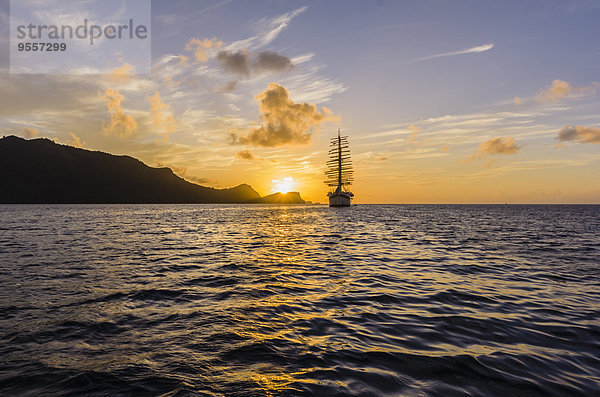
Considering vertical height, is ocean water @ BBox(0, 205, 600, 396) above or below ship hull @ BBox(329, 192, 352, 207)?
below

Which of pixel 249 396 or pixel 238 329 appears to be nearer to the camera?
pixel 249 396

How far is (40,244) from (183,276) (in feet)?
56.9

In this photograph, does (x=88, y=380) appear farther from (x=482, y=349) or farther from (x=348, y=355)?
(x=482, y=349)

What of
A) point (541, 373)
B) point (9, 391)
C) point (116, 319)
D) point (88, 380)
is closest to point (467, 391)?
point (541, 373)

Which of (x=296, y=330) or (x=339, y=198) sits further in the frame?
(x=339, y=198)

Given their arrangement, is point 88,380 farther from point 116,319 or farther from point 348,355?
point 348,355

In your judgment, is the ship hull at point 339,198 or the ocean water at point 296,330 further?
the ship hull at point 339,198

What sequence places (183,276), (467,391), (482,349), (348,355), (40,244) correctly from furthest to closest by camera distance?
(40,244) → (183,276) → (482,349) → (348,355) → (467,391)

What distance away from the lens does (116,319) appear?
25.2ft

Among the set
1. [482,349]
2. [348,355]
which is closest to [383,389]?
[348,355]

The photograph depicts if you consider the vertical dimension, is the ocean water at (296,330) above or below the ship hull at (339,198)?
below

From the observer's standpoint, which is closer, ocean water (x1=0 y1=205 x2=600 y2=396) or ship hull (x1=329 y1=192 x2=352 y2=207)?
ocean water (x1=0 y1=205 x2=600 y2=396)

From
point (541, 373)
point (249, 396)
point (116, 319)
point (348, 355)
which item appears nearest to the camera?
point (249, 396)

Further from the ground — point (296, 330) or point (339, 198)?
point (339, 198)
